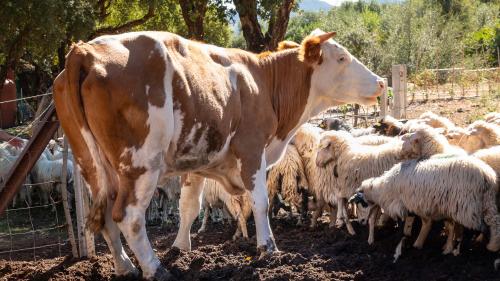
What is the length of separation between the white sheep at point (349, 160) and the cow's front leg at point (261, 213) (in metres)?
2.07

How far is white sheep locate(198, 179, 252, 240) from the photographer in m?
10.9

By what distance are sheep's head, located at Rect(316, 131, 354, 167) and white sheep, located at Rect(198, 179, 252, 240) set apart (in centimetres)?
118

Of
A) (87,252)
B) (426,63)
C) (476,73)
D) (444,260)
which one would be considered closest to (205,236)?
(87,252)

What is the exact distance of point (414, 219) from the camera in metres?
9.00

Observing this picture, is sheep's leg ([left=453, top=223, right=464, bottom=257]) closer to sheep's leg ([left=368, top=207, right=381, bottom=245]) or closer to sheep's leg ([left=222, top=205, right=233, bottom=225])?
sheep's leg ([left=368, top=207, right=381, bottom=245])

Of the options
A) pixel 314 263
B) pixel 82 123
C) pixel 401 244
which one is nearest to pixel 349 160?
pixel 401 244

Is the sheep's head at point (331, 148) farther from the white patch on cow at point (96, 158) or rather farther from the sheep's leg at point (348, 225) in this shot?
the white patch on cow at point (96, 158)

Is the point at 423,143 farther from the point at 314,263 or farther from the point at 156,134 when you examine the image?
the point at 156,134

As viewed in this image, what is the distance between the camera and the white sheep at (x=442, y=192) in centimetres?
774

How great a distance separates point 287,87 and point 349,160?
1.93m

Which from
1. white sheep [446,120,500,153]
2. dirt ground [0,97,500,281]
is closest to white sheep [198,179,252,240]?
dirt ground [0,97,500,281]

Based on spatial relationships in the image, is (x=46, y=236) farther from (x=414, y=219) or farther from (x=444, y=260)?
(x=444, y=260)

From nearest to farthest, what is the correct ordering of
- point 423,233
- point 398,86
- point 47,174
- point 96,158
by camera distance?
1. point 96,158
2. point 423,233
3. point 47,174
4. point 398,86

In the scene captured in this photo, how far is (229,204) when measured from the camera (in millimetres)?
11297
